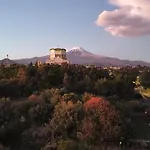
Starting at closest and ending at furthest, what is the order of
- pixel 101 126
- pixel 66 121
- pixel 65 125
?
pixel 101 126, pixel 65 125, pixel 66 121

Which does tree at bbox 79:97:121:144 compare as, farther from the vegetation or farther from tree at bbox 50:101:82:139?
tree at bbox 50:101:82:139

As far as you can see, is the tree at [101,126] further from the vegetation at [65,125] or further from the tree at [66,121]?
the tree at [66,121]

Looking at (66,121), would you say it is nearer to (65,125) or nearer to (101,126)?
(65,125)

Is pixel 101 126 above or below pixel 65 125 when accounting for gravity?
above

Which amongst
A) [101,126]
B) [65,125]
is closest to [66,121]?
[65,125]

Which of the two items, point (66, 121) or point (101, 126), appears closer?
point (101, 126)

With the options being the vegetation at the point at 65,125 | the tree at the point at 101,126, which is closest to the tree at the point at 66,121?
the vegetation at the point at 65,125

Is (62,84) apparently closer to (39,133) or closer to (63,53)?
(39,133)

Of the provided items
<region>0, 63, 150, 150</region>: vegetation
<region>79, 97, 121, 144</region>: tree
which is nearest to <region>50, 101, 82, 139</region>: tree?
<region>0, 63, 150, 150</region>: vegetation

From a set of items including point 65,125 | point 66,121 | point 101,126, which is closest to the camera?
point 101,126

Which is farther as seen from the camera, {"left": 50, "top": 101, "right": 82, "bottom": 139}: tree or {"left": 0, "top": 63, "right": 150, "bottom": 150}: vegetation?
{"left": 50, "top": 101, "right": 82, "bottom": 139}: tree

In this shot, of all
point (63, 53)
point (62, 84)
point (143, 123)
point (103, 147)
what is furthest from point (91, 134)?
point (63, 53)
